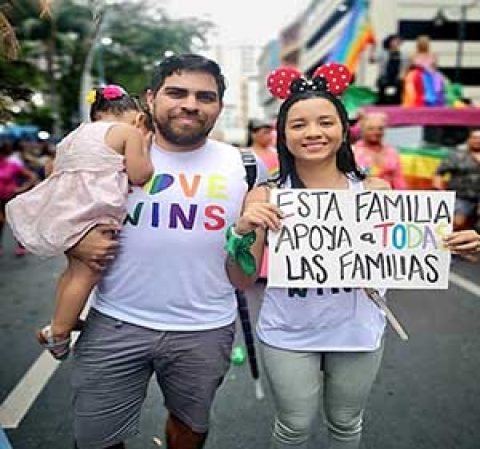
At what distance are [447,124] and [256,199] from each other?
9.59m

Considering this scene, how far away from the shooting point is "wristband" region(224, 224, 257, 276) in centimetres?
225

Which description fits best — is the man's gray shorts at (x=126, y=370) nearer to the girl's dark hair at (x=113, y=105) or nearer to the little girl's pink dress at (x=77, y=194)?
the little girl's pink dress at (x=77, y=194)

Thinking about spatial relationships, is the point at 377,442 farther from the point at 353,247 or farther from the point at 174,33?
the point at 174,33

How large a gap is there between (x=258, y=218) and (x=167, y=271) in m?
0.41

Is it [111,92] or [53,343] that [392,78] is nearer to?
[111,92]

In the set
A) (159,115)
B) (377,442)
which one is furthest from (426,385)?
(159,115)

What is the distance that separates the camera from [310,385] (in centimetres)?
249

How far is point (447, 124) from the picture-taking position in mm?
11203

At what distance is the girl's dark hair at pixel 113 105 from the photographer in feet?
8.43

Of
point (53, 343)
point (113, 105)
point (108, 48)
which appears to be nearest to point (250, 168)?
point (113, 105)

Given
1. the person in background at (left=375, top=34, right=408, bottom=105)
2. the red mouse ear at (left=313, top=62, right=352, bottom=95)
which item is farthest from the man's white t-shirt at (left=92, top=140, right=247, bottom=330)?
the person in background at (left=375, top=34, right=408, bottom=105)

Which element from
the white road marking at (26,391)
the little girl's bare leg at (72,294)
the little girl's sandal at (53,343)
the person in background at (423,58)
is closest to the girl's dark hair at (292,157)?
the little girl's bare leg at (72,294)

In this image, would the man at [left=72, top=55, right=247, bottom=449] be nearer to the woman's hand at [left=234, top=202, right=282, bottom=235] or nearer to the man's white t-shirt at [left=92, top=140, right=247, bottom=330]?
the man's white t-shirt at [left=92, top=140, right=247, bottom=330]

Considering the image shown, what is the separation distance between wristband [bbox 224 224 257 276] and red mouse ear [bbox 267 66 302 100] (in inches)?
22.0
